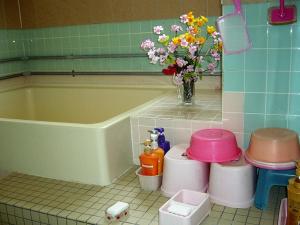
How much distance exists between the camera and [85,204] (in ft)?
5.41

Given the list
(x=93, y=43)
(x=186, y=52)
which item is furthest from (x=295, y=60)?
(x=93, y=43)

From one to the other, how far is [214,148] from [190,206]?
0.90 feet

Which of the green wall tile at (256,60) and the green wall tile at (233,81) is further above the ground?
the green wall tile at (256,60)

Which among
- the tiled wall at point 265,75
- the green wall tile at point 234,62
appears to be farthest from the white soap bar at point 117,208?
the green wall tile at point 234,62

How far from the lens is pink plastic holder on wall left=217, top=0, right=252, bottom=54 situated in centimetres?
158

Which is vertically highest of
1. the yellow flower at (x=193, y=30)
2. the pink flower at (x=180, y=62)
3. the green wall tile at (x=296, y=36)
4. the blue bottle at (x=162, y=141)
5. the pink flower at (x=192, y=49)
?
the yellow flower at (x=193, y=30)

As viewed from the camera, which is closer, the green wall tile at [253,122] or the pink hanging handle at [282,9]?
the pink hanging handle at [282,9]

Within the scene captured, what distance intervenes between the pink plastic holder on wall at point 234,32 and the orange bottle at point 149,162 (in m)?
0.58

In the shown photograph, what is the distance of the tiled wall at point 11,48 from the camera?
304 cm

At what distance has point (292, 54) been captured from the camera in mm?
1553

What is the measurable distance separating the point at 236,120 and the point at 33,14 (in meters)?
2.22

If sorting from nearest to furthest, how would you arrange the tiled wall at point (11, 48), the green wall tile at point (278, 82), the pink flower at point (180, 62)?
1. the green wall tile at point (278, 82)
2. the pink flower at point (180, 62)
3. the tiled wall at point (11, 48)

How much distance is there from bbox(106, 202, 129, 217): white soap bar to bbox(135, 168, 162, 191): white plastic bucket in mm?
216

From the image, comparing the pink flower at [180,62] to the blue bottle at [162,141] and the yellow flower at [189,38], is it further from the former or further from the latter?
the blue bottle at [162,141]
